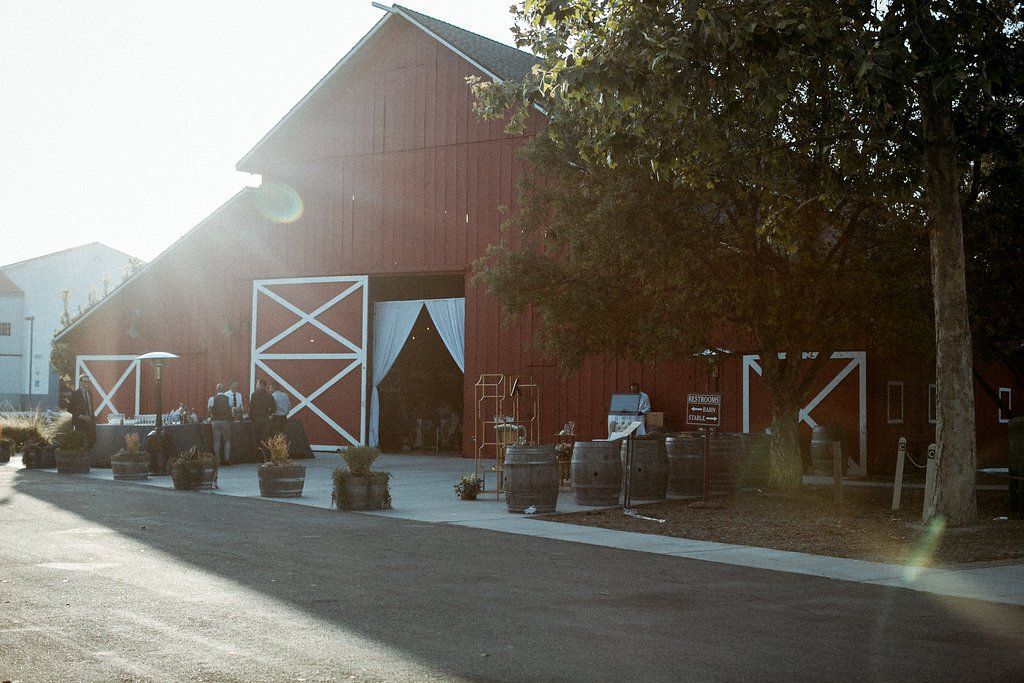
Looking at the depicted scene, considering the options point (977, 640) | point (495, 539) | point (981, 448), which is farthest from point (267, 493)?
point (981, 448)

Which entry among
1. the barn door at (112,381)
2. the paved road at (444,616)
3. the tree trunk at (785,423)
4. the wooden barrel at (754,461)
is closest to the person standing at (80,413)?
the barn door at (112,381)

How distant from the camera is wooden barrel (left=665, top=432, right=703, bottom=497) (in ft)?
56.5

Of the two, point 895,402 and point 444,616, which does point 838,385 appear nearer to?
point 895,402

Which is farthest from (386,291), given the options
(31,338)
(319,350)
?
(31,338)

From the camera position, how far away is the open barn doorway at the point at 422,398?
29953 mm

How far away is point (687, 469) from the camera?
17.2 meters

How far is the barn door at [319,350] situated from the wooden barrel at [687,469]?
41.5 feet

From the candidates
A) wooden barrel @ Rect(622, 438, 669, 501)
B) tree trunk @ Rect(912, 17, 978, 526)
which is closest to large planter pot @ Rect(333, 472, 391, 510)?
wooden barrel @ Rect(622, 438, 669, 501)

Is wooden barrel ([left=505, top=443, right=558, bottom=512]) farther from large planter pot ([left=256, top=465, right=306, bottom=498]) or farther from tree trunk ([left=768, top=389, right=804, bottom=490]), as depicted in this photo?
tree trunk ([left=768, top=389, right=804, bottom=490])

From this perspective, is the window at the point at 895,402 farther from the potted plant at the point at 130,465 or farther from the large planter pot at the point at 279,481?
the potted plant at the point at 130,465

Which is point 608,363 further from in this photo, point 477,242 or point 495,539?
point 495,539

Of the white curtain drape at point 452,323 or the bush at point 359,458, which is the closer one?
the bush at point 359,458

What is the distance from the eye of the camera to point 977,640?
7.07 meters

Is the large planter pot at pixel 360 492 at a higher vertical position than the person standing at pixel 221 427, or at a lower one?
lower
